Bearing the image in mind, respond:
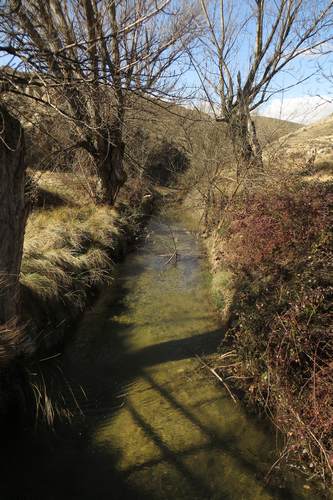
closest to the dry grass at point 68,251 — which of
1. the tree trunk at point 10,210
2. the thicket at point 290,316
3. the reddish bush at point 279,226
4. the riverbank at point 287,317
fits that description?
the tree trunk at point 10,210

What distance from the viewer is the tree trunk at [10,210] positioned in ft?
12.4

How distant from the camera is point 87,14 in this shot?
23.1 feet

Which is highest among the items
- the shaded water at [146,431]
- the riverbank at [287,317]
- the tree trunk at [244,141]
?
the tree trunk at [244,141]

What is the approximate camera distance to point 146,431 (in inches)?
173

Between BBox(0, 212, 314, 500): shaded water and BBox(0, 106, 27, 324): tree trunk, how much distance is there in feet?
5.14

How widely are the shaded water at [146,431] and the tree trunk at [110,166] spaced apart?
17.1 feet

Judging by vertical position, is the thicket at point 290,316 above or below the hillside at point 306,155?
below

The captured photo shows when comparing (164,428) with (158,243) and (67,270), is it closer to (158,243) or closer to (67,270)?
(67,270)

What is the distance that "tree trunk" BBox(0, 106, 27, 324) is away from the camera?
3775 mm

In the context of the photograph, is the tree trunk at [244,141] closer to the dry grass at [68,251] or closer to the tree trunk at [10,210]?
the dry grass at [68,251]

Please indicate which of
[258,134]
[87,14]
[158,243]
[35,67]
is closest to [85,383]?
[35,67]

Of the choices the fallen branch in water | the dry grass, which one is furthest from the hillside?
the dry grass

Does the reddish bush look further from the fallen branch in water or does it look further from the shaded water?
the fallen branch in water

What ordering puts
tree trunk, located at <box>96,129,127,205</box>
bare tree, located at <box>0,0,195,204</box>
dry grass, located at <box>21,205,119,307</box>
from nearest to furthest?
bare tree, located at <box>0,0,195,204</box> → dry grass, located at <box>21,205,119,307</box> → tree trunk, located at <box>96,129,127,205</box>
